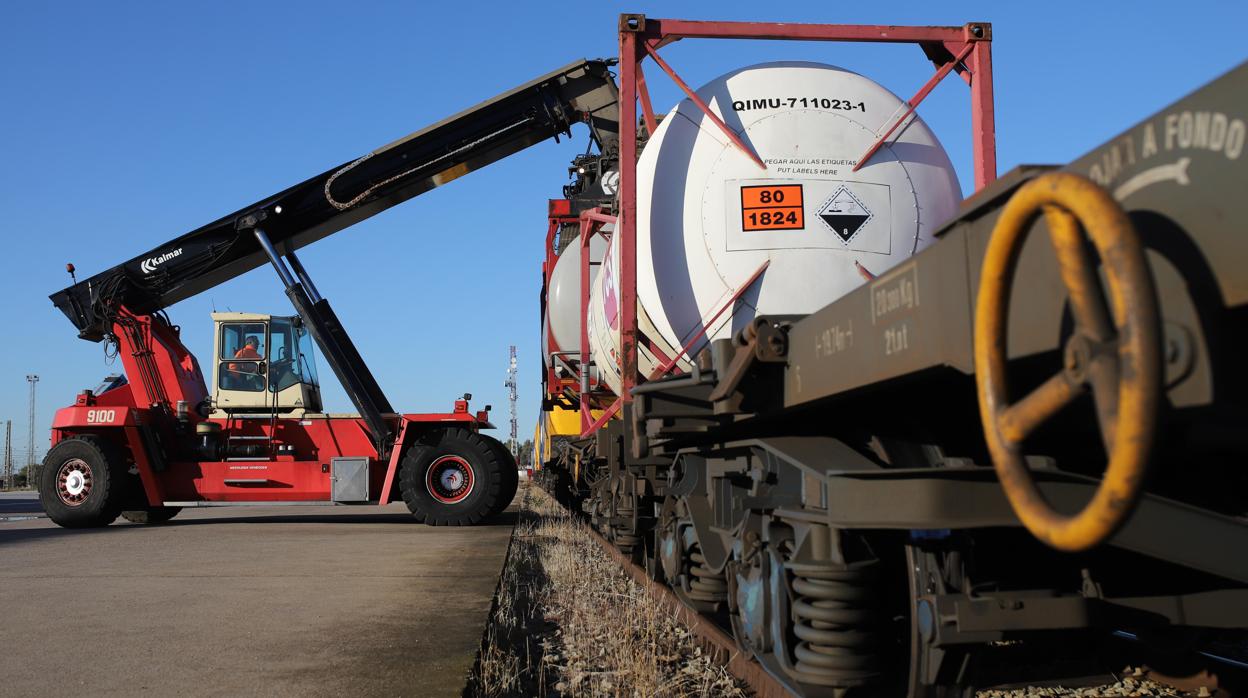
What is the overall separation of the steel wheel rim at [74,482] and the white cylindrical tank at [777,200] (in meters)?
11.4

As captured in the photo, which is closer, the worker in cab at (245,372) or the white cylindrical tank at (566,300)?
the white cylindrical tank at (566,300)

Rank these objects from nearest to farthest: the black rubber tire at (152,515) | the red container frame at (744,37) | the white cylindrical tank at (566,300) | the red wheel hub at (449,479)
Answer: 1. the red container frame at (744,37)
2. the white cylindrical tank at (566,300)
3. the red wheel hub at (449,479)
4. the black rubber tire at (152,515)

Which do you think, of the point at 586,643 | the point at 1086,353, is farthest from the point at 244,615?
the point at 1086,353

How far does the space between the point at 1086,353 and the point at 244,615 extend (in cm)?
550

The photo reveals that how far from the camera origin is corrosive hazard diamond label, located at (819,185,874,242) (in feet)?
18.5

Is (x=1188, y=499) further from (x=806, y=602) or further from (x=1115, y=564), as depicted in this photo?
(x=806, y=602)

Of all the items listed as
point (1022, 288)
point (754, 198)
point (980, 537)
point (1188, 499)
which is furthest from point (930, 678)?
point (754, 198)

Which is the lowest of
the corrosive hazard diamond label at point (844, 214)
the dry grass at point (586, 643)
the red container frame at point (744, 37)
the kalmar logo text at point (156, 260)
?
the dry grass at point (586, 643)

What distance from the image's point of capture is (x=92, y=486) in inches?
562

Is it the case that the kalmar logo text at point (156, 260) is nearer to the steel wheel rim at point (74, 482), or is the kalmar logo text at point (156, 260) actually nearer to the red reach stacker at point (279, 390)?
the red reach stacker at point (279, 390)

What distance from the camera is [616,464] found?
26.8 feet

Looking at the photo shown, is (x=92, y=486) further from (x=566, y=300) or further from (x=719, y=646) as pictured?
(x=719, y=646)

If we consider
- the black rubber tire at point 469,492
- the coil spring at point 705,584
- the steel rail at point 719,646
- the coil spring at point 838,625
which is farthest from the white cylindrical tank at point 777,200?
the black rubber tire at point 469,492

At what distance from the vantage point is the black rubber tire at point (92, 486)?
1416 centimetres
